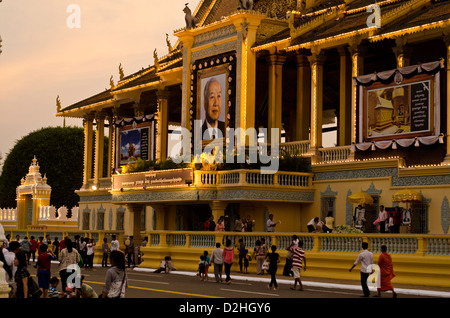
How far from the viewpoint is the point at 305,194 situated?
4028cm

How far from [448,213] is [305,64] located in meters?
12.5

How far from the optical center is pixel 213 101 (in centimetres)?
4469

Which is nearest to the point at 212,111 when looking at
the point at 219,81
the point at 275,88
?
the point at 219,81

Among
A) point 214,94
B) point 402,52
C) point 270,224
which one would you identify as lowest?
point 270,224

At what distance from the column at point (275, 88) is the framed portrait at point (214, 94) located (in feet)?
5.76

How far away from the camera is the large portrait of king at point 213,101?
43.8 meters

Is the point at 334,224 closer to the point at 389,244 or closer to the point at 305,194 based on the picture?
the point at 305,194

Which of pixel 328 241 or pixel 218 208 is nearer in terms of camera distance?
A: pixel 328 241

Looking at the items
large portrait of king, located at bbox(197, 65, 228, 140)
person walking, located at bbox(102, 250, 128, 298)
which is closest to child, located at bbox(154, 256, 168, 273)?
large portrait of king, located at bbox(197, 65, 228, 140)

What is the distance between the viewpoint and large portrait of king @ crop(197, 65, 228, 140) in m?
43.8

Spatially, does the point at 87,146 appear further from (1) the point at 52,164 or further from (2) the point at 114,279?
(2) the point at 114,279

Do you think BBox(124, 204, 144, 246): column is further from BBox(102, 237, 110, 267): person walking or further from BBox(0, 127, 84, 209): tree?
BBox(0, 127, 84, 209): tree

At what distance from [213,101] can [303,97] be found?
4.44 meters
